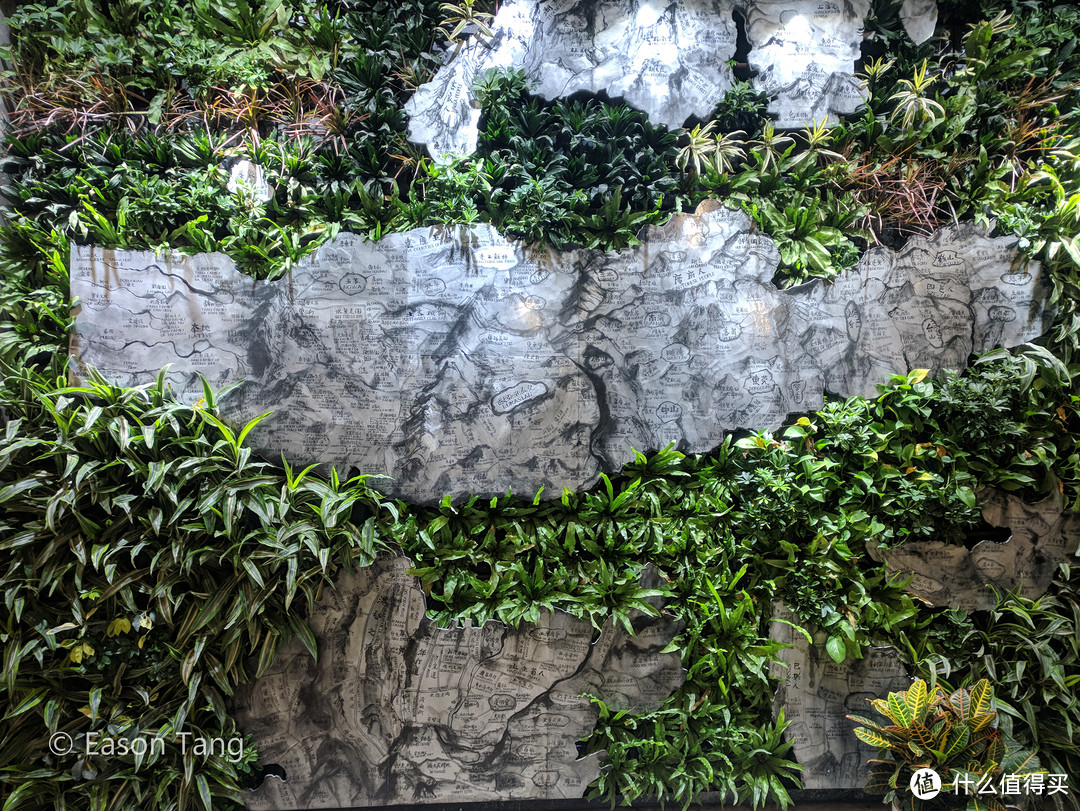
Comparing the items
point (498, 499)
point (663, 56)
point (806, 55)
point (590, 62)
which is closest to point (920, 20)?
point (806, 55)

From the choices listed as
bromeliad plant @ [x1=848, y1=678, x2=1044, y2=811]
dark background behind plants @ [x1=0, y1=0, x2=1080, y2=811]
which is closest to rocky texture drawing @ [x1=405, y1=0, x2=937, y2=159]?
dark background behind plants @ [x1=0, y1=0, x2=1080, y2=811]

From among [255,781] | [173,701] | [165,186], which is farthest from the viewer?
[165,186]

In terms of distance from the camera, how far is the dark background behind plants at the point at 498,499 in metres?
2.44

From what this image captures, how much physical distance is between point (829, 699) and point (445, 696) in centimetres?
191

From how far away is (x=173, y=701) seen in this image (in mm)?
2477

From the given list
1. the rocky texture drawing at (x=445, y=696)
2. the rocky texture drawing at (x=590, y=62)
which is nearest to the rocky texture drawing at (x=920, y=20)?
the rocky texture drawing at (x=590, y=62)

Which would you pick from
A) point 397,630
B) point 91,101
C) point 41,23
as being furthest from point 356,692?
point 41,23

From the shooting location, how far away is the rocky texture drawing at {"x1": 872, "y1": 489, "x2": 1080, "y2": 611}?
275 cm

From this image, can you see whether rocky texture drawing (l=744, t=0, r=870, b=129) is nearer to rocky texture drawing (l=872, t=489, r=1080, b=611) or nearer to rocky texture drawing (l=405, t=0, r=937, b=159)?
rocky texture drawing (l=405, t=0, r=937, b=159)

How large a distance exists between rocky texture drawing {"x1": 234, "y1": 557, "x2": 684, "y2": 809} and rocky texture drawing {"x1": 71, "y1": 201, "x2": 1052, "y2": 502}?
66 centimetres

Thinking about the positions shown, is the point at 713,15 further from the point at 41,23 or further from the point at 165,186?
the point at 41,23

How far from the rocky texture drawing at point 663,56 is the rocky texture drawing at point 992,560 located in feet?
7.62

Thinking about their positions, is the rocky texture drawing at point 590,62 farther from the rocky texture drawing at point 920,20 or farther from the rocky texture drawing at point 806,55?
the rocky texture drawing at point 920,20

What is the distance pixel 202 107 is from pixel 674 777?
414 centimetres
